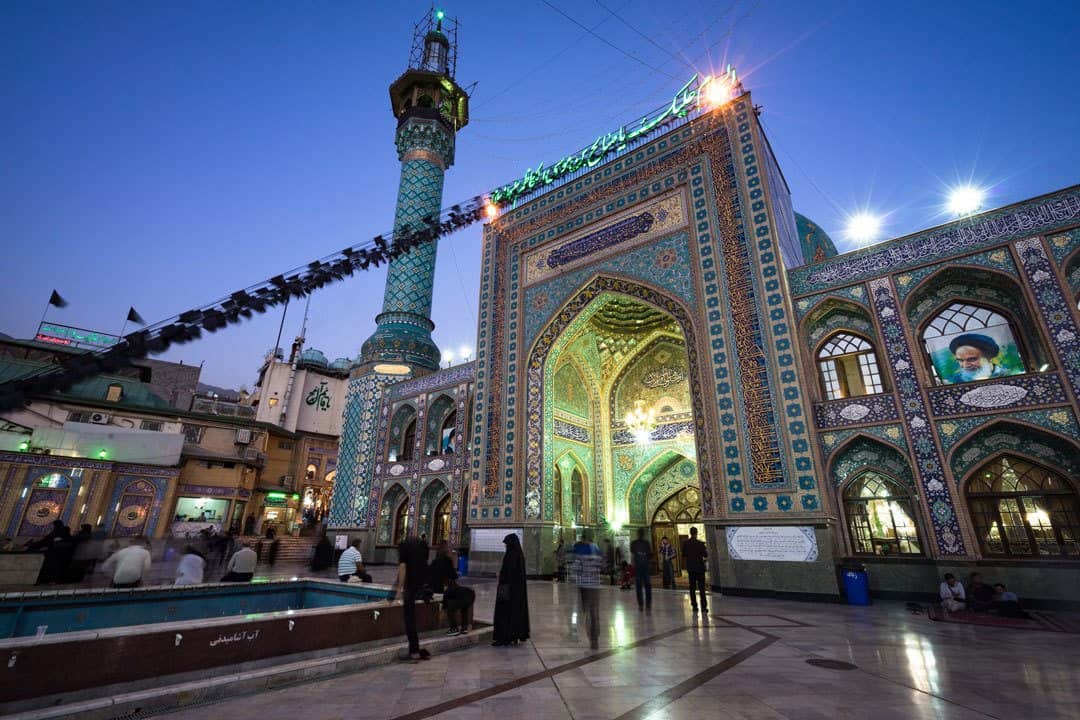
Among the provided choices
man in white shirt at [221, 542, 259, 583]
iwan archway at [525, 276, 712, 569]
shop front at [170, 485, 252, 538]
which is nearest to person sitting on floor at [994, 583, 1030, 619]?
iwan archway at [525, 276, 712, 569]

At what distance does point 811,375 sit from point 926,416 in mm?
2080

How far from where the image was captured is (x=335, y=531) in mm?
19438

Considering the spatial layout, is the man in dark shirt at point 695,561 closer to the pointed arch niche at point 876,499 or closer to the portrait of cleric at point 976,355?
the pointed arch niche at point 876,499

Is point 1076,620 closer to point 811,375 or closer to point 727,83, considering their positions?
point 811,375

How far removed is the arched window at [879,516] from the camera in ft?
30.9

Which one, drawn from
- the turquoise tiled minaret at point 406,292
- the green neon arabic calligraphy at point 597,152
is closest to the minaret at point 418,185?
the turquoise tiled minaret at point 406,292

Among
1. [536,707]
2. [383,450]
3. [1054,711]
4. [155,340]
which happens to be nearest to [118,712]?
[536,707]

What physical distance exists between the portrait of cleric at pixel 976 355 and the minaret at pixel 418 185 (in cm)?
1611

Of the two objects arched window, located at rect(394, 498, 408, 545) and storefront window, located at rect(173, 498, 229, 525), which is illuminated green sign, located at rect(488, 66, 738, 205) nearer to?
arched window, located at rect(394, 498, 408, 545)

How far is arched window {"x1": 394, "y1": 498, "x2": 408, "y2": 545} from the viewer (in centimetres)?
1847

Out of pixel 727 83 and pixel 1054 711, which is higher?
pixel 727 83

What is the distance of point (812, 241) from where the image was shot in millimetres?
15773

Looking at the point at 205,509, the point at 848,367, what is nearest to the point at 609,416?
the point at 848,367

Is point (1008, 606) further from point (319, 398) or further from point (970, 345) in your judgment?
point (319, 398)
